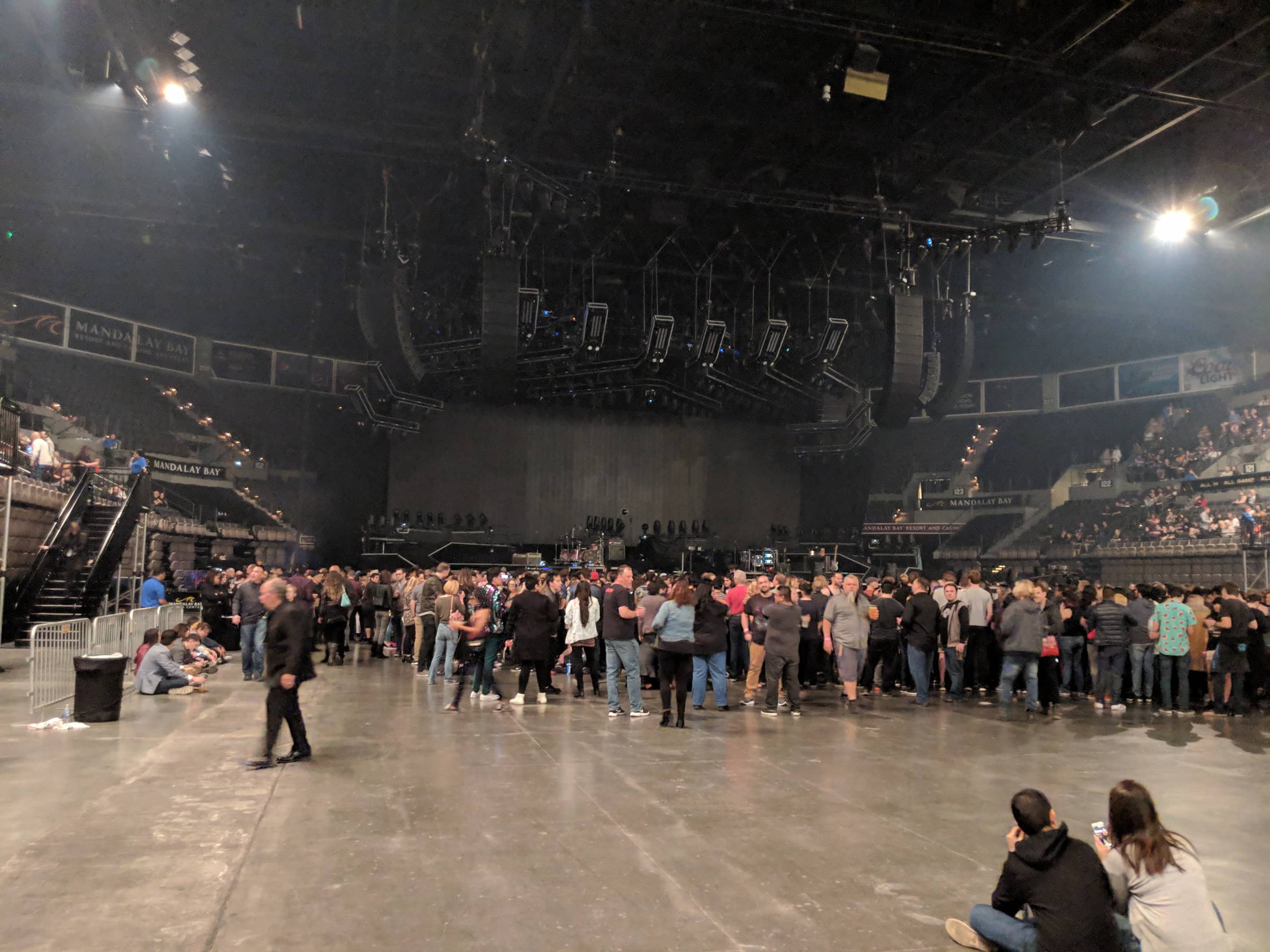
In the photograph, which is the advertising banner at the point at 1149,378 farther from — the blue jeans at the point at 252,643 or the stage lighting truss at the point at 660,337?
the blue jeans at the point at 252,643

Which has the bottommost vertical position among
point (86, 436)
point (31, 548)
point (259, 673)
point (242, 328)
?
point (259, 673)

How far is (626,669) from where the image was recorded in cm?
888

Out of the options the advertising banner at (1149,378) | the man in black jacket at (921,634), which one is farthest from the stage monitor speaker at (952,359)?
the advertising banner at (1149,378)

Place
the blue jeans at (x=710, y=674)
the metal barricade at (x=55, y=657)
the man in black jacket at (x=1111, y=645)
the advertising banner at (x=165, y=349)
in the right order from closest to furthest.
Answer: the metal barricade at (x=55, y=657) → the blue jeans at (x=710, y=674) → the man in black jacket at (x=1111, y=645) → the advertising banner at (x=165, y=349)

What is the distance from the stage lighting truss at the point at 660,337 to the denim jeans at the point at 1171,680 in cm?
1294

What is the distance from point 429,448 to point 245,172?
15.1 m

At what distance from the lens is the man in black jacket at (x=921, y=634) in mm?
10078

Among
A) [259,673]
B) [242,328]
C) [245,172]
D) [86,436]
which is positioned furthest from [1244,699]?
[242,328]

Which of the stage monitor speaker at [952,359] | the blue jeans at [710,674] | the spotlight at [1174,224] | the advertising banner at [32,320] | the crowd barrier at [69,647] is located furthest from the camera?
the advertising banner at [32,320]

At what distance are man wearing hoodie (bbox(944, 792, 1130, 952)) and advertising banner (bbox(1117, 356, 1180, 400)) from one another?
105 ft

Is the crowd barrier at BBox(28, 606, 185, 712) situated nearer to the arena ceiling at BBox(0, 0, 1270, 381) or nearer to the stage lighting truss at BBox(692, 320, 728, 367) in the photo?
the arena ceiling at BBox(0, 0, 1270, 381)

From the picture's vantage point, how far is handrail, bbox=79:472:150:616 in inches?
604

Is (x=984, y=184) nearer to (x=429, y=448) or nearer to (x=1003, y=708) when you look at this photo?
(x=1003, y=708)

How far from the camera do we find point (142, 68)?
42.5 feet
